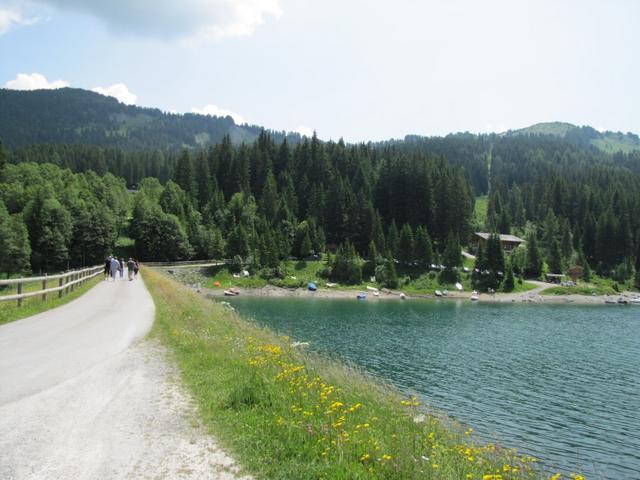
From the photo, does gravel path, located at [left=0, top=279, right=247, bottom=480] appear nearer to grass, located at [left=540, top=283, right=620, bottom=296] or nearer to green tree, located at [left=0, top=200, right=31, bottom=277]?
green tree, located at [left=0, top=200, right=31, bottom=277]

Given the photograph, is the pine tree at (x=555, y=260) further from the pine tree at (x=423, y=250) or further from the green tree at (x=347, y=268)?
the green tree at (x=347, y=268)

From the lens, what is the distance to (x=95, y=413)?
31.2ft

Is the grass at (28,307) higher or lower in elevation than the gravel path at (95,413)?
higher

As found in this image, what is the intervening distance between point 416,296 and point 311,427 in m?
104

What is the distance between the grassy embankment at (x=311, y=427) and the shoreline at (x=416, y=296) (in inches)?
3345

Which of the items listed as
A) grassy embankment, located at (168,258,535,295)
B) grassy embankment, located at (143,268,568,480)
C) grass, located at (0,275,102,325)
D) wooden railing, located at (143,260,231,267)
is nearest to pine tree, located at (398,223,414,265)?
grassy embankment, located at (168,258,535,295)

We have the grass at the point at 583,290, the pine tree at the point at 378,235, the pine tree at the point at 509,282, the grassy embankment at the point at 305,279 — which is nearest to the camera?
the grassy embankment at the point at 305,279

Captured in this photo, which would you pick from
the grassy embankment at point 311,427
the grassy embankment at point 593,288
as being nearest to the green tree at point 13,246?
the grassy embankment at point 311,427

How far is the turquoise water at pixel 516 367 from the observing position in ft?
74.1

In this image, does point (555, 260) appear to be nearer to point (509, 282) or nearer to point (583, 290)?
point (583, 290)

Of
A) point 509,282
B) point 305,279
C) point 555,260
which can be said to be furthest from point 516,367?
point 555,260

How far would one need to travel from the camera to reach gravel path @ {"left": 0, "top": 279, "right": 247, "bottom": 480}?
7281 mm

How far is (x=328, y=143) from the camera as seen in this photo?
17450cm

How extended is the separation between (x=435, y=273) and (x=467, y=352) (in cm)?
7816
